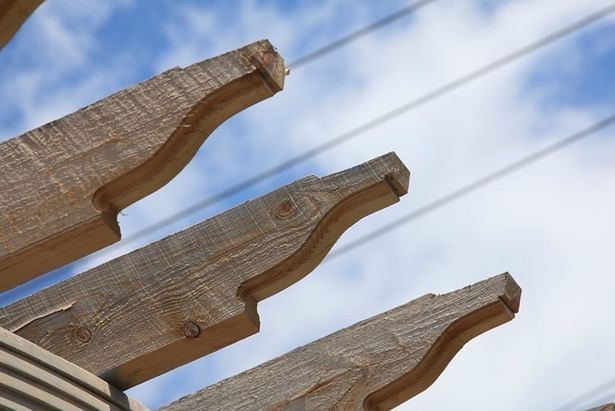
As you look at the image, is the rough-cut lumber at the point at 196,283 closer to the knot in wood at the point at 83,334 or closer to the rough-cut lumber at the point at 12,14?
the knot in wood at the point at 83,334

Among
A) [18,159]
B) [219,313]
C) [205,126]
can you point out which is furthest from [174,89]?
[219,313]

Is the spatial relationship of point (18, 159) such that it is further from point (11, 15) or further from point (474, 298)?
point (474, 298)

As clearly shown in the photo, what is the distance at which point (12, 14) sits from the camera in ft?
10.9

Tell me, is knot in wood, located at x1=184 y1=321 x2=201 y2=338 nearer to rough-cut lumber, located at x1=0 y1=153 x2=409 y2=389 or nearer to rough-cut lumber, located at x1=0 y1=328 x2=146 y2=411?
rough-cut lumber, located at x1=0 y1=153 x2=409 y2=389

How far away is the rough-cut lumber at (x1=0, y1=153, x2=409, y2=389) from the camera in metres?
→ 4.50

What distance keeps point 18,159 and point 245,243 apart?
818 mm

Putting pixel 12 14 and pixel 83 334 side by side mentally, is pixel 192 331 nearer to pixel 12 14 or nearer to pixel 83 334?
pixel 83 334

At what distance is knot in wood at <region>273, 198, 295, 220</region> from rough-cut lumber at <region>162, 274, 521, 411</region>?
0.83 meters

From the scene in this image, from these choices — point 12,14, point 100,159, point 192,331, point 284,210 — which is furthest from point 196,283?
point 12,14

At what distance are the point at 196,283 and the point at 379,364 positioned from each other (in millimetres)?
933

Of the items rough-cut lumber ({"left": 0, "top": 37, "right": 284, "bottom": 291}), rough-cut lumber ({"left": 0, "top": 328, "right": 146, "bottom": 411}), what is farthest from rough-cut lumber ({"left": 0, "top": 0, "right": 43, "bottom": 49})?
rough-cut lumber ({"left": 0, "top": 328, "right": 146, "bottom": 411})

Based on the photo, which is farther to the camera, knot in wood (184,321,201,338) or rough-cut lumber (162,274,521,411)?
rough-cut lumber (162,274,521,411)

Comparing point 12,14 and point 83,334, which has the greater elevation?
point 83,334

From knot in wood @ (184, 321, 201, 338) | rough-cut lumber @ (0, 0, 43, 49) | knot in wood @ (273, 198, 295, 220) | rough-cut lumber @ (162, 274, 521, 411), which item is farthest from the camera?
rough-cut lumber @ (162, 274, 521, 411)
